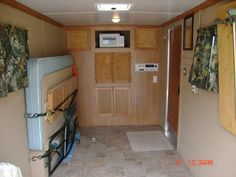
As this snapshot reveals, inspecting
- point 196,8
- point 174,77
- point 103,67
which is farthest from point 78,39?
point 196,8

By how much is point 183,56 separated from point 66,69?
1.80 m

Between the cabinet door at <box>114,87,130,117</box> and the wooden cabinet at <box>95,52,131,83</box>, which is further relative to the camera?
the cabinet door at <box>114,87,130,117</box>

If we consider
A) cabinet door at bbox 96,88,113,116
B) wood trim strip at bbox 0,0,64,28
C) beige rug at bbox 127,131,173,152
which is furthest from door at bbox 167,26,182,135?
wood trim strip at bbox 0,0,64,28

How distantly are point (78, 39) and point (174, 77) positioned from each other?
201cm

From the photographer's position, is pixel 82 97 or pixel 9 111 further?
pixel 82 97

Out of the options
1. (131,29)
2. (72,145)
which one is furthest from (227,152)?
(131,29)

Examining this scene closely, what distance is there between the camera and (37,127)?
2.41 m

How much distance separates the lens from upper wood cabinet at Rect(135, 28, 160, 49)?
4.42m

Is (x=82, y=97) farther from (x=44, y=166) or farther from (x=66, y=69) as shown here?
(x=44, y=166)

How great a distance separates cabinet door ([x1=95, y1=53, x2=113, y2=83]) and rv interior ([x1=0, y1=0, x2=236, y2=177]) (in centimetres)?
2

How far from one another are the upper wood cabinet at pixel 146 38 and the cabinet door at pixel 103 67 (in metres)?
0.64

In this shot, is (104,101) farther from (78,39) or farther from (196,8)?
(196,8)

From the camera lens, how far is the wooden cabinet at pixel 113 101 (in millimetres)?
4598
